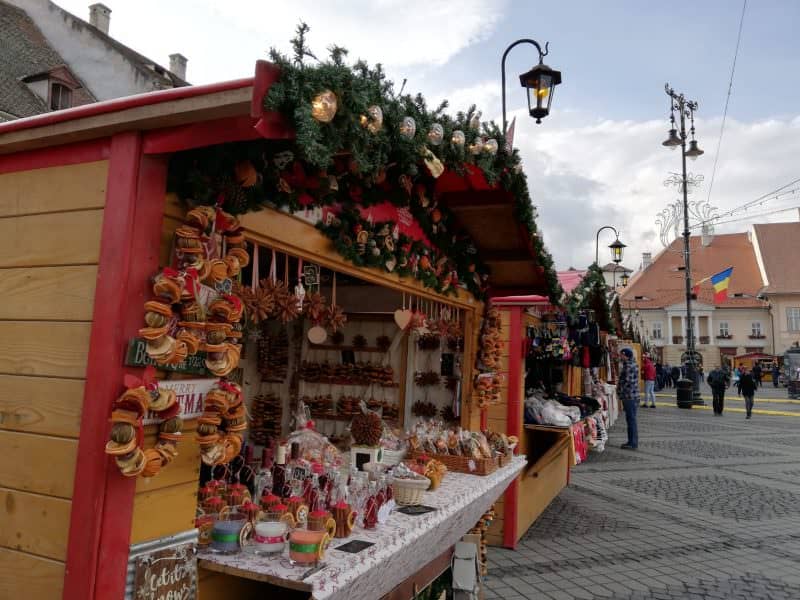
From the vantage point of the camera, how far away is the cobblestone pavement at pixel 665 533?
5078 mm

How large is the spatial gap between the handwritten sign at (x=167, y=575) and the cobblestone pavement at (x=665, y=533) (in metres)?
3.33

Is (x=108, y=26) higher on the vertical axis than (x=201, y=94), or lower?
higher

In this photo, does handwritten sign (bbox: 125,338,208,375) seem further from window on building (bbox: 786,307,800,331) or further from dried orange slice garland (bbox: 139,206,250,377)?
window on building (bbox: 786,307,800,331)

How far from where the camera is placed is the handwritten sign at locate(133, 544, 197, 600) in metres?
1.94

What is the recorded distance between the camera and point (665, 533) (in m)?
6.70

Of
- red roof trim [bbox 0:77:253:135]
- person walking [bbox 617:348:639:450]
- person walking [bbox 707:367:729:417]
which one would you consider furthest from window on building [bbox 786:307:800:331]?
red roof trim [bbox 0:77:253:135]

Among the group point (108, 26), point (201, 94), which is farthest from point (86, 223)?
point (108, 26)

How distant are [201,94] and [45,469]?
136 cm

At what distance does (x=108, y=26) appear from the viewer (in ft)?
71.9

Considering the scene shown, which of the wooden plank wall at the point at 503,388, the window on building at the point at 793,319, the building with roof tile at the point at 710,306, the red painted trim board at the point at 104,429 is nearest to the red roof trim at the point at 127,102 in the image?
the red painted trim board at the point at 104,429

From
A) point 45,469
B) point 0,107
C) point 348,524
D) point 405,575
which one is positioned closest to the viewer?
point 45,469

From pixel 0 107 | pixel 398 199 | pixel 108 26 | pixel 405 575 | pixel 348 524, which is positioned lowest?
pixel 405 575

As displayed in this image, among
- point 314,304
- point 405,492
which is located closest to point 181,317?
point 314,304

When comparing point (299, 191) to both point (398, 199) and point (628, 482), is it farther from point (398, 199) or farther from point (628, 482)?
point (628, 482)
